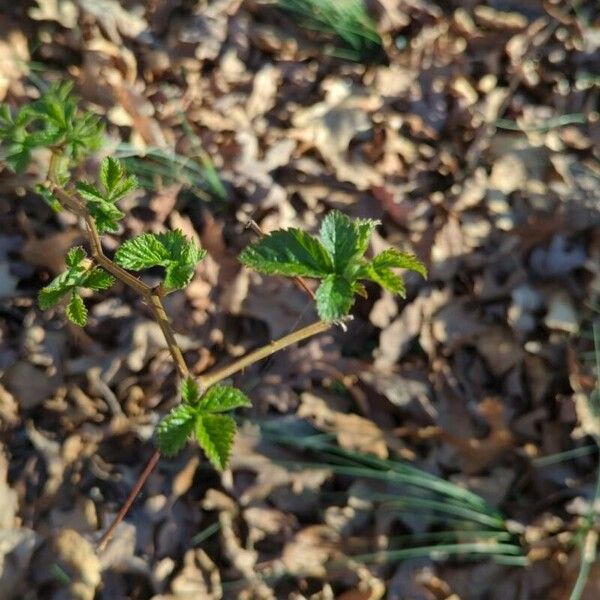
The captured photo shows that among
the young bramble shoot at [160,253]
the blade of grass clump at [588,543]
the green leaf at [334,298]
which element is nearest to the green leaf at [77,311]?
the young bramble shoot at [160,253]

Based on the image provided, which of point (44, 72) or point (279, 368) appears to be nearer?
point (279, 368)

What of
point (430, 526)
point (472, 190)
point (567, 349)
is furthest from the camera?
point (472, 190)

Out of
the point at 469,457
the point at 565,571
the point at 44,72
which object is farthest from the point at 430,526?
the point at 44,72

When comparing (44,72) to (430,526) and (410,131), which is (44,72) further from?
(430,526)

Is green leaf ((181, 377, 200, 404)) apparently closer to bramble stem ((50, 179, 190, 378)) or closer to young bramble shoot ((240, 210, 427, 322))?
bramble stem ((50, 179, 190, 378))

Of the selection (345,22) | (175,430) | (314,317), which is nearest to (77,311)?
(175,430)

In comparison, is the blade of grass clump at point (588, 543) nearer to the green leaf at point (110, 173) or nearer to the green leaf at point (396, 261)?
the green leaf at point (396, 261)

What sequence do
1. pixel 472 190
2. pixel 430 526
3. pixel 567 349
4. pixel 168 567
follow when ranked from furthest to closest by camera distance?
1. pixel 472 190
2. pixel 567 349
3. pixel 430 526
4. pixel 168 567
